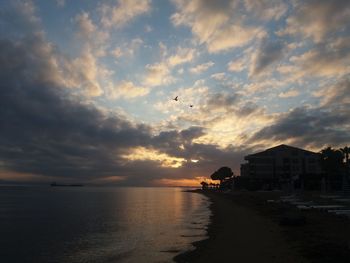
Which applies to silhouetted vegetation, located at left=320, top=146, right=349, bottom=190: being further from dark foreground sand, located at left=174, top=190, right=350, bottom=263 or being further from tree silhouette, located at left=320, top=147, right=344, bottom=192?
dark foreground sand, located at left=174, top=190, right=350, bottom=263

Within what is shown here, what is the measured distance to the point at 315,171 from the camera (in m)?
142

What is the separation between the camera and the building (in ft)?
465

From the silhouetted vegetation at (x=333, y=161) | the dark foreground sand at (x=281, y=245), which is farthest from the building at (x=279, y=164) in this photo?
the dark foreground sand at (x=281, y=245)

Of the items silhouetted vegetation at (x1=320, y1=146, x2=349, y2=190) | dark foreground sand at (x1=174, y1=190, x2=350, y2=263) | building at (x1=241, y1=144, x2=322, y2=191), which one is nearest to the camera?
dark foreground sand at (x1=174, y1=190, x2=350, y2=263)

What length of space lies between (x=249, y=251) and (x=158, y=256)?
5625mm

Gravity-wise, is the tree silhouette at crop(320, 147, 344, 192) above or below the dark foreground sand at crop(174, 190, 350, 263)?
above

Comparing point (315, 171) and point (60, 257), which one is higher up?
point (315, 171)

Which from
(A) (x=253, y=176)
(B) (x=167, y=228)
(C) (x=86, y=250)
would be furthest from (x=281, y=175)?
(C) (x=86, y=250)

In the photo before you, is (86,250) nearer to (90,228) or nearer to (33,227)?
(90,228)

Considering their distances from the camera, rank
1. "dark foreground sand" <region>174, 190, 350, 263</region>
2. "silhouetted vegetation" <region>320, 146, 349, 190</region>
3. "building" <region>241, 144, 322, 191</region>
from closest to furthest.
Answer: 1. "dark foreground sand" <region>174, 190, 350, 263</region>
2. "silhouetted vegetation" <region>320, 146, 349, 190</region>
3. "building" <region>241, 144, 322, 191</region>

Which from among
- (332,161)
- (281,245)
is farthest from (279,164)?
(281,245)

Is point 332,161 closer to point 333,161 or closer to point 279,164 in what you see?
point 333,161

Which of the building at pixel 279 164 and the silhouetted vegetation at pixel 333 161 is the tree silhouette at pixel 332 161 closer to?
the silhouetted vegetation at pixel 333 161

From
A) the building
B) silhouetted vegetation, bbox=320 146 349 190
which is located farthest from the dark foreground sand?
the building
